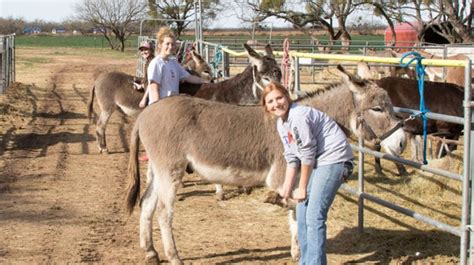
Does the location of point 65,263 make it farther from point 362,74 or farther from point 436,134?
point 436,134

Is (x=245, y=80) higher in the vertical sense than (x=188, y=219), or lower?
higher

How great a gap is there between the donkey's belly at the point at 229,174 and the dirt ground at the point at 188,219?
2.63 feet

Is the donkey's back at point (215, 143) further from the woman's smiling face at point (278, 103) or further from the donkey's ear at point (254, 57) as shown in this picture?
the donkey's ear at point (254, 57)

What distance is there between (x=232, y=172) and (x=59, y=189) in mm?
3629

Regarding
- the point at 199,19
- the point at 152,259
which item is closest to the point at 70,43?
the point at 199,19

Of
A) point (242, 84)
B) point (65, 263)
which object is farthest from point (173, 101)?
point (242, 84)

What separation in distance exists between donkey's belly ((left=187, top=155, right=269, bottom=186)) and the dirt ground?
801mm

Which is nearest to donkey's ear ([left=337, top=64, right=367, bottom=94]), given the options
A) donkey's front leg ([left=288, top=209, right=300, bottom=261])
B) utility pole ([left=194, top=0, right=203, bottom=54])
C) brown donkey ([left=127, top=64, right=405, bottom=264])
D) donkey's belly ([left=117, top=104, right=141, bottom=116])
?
brown donkey ([left=127, top=64, right=405, bottom=264])

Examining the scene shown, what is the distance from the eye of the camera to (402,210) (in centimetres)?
522

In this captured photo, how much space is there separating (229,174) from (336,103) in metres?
1.03

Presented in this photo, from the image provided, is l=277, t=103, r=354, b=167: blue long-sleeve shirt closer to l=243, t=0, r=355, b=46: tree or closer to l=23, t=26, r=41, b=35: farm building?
l=243, t=0, r=355, b=46: tree

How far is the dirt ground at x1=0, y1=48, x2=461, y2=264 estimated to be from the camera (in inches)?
215

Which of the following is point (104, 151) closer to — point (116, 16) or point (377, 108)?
point (377, 108)

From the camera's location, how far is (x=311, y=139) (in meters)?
4.09
